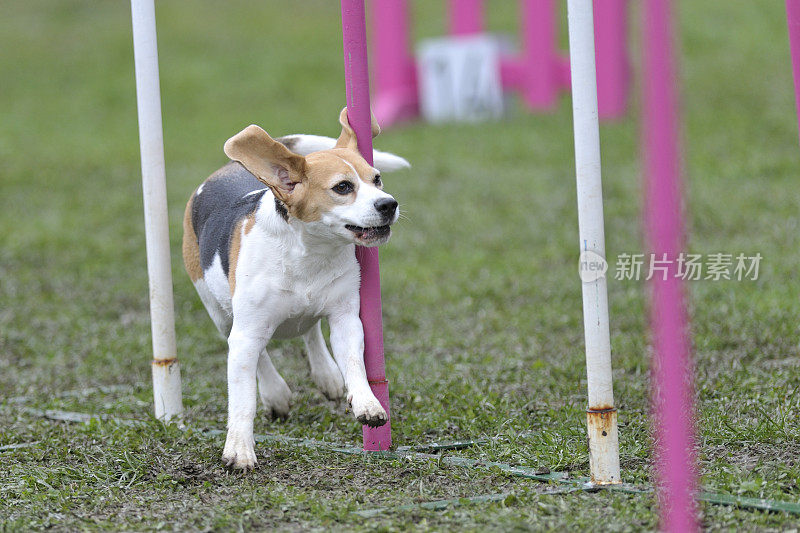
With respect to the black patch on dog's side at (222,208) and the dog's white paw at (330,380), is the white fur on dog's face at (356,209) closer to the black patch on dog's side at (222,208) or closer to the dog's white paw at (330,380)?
the black patch on dog's side at (222,208)

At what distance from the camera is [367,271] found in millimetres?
4500

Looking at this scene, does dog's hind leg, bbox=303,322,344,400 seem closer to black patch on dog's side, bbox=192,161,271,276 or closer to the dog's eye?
black patch on dog's side, bbox=192,161,271,276

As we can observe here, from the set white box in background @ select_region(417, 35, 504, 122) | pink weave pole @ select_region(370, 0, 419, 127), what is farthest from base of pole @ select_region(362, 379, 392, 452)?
white box in background @ select_region(417, 35, 504, 122)

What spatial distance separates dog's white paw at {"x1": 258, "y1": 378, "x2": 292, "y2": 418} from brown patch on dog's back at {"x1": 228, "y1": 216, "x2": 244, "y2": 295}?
0.71 meters

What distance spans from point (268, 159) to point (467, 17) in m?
11.5

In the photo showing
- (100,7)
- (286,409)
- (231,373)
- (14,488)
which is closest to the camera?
(14,488)

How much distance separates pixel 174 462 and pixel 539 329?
9.99 ft

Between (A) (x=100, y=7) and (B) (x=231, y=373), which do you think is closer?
(B) (x=231, y=373)

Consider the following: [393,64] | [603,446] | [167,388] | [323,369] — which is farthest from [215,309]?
[393,64]

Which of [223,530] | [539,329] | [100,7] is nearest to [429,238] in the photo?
[539,329]

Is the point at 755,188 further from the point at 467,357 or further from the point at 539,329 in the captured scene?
the point at 467,357

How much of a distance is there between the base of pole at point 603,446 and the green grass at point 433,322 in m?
0.14

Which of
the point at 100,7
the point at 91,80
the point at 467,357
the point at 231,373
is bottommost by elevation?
the point at 467,357

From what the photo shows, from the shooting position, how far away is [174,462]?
4.38 meters
